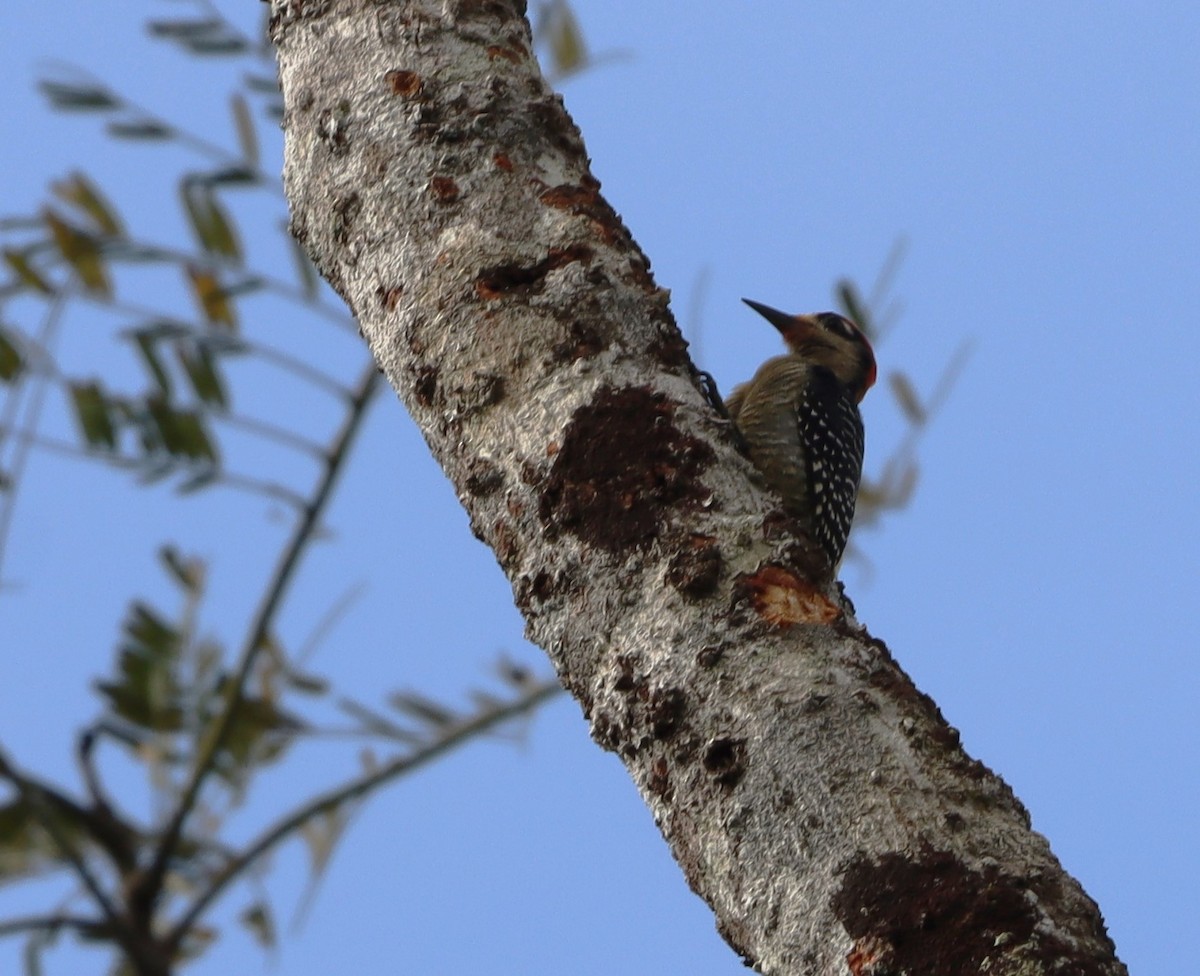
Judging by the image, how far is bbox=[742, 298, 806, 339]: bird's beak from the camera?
6184mm

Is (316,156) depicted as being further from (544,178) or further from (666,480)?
(666,480)

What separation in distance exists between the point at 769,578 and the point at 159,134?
2830 millimetres

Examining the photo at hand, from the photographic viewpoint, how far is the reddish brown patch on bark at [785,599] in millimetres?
2049

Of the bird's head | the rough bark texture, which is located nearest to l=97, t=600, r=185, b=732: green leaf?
the rough bark texture

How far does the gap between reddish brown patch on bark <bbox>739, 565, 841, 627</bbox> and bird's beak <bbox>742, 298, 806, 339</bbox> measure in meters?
4.06

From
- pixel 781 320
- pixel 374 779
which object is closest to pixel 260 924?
pixel 374 779

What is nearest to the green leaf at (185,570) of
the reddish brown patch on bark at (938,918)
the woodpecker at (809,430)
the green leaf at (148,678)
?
the green leaf at (148,678)

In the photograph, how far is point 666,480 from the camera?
89.9 inches

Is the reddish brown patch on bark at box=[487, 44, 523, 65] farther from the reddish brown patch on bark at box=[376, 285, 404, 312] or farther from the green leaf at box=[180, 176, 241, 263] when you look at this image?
the green leaf at box=[180, 176, 241, 263]

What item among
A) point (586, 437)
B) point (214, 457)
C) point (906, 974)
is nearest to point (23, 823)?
point (214, 457)

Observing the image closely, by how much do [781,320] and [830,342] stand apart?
25cm

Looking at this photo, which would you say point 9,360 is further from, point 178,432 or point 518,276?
point 518,276

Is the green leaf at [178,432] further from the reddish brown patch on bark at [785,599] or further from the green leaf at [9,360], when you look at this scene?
the reddish brown patch on bark at [785,599]

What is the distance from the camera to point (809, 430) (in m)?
4.91
